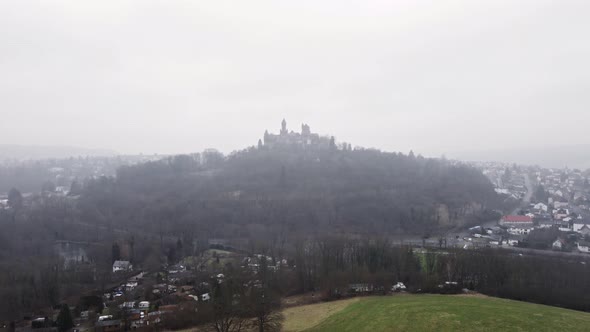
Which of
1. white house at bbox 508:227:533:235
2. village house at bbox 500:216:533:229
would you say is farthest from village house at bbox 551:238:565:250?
village house at bbox 500:216:533:229

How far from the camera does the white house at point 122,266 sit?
34.0 metres

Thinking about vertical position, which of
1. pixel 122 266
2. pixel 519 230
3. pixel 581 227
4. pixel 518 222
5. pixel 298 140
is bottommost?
pixel 122 266

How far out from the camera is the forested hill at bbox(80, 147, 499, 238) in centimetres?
5009

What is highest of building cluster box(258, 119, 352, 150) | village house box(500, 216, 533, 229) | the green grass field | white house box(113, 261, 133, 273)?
building cluster box(258, 119, 352, 150)

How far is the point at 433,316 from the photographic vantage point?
16.8 metres

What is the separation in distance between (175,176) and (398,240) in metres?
44.2

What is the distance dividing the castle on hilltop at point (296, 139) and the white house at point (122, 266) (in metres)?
53.8

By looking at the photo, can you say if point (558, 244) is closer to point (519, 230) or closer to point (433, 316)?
point (519, 230)

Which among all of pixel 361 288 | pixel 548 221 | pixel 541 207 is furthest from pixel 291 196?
pixel 361 288

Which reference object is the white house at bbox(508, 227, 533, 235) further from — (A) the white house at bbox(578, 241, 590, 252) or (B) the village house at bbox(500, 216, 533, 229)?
(A) the white house at bbox(578, 241, 590, 252)

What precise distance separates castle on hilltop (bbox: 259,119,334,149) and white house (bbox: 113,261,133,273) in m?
53.8

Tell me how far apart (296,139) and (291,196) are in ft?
111

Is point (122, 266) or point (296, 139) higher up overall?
point (296, 139)

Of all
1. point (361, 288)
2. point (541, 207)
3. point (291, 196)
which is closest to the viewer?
point (361, 288)
